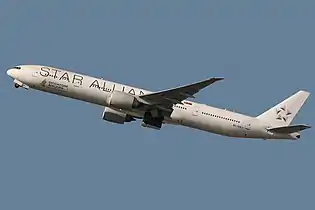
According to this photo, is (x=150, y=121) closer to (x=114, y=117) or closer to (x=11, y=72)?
(x=114, y=117)

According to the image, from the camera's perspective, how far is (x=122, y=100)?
7450 centimetres

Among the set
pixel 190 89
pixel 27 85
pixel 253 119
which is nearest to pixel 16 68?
pixel 27 85

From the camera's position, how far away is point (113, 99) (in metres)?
74.5

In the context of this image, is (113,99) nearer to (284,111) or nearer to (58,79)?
(58,79)

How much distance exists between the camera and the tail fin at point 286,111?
80.1 meters

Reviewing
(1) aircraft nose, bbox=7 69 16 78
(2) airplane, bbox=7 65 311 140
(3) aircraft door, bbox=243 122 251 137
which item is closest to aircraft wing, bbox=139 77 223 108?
(2) airplane, bbox=7 65 311 140

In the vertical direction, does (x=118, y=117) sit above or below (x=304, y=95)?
below

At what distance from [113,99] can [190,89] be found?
5.62m

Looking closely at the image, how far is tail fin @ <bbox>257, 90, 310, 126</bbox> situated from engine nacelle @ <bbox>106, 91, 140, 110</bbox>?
10.8m

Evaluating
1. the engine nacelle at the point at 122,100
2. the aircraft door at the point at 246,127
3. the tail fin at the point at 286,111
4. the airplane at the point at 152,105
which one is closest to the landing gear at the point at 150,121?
the airplane at the point at 152,105

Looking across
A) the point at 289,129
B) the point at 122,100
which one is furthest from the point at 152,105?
the point at 289,129

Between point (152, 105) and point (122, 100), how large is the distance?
2.48 metres

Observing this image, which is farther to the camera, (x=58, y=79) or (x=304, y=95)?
(x=304, y=95)

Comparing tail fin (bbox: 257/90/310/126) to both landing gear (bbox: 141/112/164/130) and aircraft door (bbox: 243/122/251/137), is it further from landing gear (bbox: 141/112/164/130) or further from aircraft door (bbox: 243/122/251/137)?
landing gear (bbox: 141/112/164/130)
